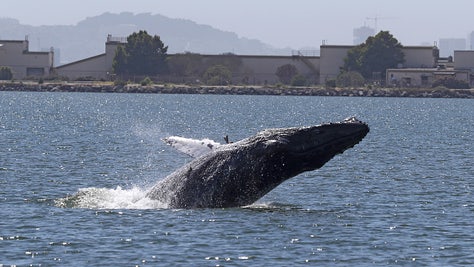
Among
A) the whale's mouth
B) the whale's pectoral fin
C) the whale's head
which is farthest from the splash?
the whale's mouth

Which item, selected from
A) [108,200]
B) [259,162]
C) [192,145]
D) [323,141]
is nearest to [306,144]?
[323,141]

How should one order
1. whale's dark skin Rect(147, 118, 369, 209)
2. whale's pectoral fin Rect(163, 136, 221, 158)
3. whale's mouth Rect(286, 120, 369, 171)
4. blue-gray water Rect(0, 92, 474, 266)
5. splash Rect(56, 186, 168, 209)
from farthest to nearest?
1. splash Rect(56, 186, 168, 209)
2. whale's pectoral fin Rect(163, 136, 221, 158)
3. blue-gray water Rect(0, 92, 474, 266)
4. whale's dark skin Rect(147, 118, 369, 209)
5. whale's mouth Rect(286, 120, 369, 171)

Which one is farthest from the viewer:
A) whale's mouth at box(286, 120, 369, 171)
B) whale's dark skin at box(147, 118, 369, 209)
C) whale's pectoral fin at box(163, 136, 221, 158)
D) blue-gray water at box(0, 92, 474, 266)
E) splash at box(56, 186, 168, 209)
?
splash at box(56, 186, 168, 209)

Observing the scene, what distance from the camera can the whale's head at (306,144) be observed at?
27953 mm

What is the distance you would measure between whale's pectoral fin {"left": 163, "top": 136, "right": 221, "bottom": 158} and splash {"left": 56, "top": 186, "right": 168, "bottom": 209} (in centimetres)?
307

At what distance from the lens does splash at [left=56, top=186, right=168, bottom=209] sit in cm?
3388

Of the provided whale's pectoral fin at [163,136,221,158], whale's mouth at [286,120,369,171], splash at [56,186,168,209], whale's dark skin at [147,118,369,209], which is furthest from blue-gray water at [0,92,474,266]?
whale's mouth at [286,120,369,171]

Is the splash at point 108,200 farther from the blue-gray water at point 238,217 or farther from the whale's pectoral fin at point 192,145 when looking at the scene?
the whale's pectoral fin at point 192,145

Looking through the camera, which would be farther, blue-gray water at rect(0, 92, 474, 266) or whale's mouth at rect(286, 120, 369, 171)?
blue-gray water at rect(0, 92, 474, 266)

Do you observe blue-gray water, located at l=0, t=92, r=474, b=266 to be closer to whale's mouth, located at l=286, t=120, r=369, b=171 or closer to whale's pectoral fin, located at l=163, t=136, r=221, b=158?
whale's pectoral fin, located at l=163, t=136, r=221, b=158

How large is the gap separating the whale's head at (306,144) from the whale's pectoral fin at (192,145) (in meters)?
1.39

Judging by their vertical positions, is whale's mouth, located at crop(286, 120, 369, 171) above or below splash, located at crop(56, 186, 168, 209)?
above

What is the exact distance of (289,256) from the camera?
28219mm

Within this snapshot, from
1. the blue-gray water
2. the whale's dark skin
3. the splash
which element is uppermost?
the whale's dark skin
